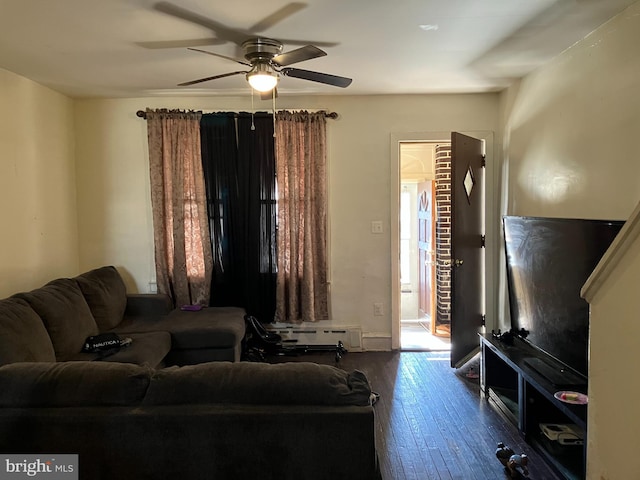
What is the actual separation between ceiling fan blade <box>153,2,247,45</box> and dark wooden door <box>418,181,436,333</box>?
328cm

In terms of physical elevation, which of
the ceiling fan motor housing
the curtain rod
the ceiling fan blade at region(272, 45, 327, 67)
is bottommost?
the ceiling fan blade at region(272, 45, 327, 67)

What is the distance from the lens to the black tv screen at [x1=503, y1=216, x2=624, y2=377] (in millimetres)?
2420

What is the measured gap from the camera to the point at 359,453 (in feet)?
5.20

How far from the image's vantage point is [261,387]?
5.35ft

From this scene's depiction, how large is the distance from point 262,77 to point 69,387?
1967 millimetres

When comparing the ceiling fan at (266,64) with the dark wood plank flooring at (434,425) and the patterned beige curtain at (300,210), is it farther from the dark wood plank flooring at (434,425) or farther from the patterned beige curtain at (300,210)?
the dark wood plank flooring at (434,425)

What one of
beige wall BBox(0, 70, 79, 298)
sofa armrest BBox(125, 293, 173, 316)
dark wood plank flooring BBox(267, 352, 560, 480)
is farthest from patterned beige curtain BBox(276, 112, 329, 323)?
beige wall BBox(0, 70, 79, 298)

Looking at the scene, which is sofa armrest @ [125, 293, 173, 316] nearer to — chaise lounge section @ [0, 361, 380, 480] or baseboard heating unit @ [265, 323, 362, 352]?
baseboard heating unit @ [265, 323, 362, 352]

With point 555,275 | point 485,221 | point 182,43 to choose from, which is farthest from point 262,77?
point 485,221

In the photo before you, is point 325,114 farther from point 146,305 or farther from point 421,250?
point 421,250

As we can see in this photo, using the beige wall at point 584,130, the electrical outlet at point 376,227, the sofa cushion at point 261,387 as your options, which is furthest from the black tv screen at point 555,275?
the sofa cushion at point 261,387

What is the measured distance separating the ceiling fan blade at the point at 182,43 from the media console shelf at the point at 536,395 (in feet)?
9.14

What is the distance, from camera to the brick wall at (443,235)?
18.0 ft

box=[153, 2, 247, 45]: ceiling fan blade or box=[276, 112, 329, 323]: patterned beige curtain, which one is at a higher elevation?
box=[153, 2, 247, 45]: ceiling fan blade
